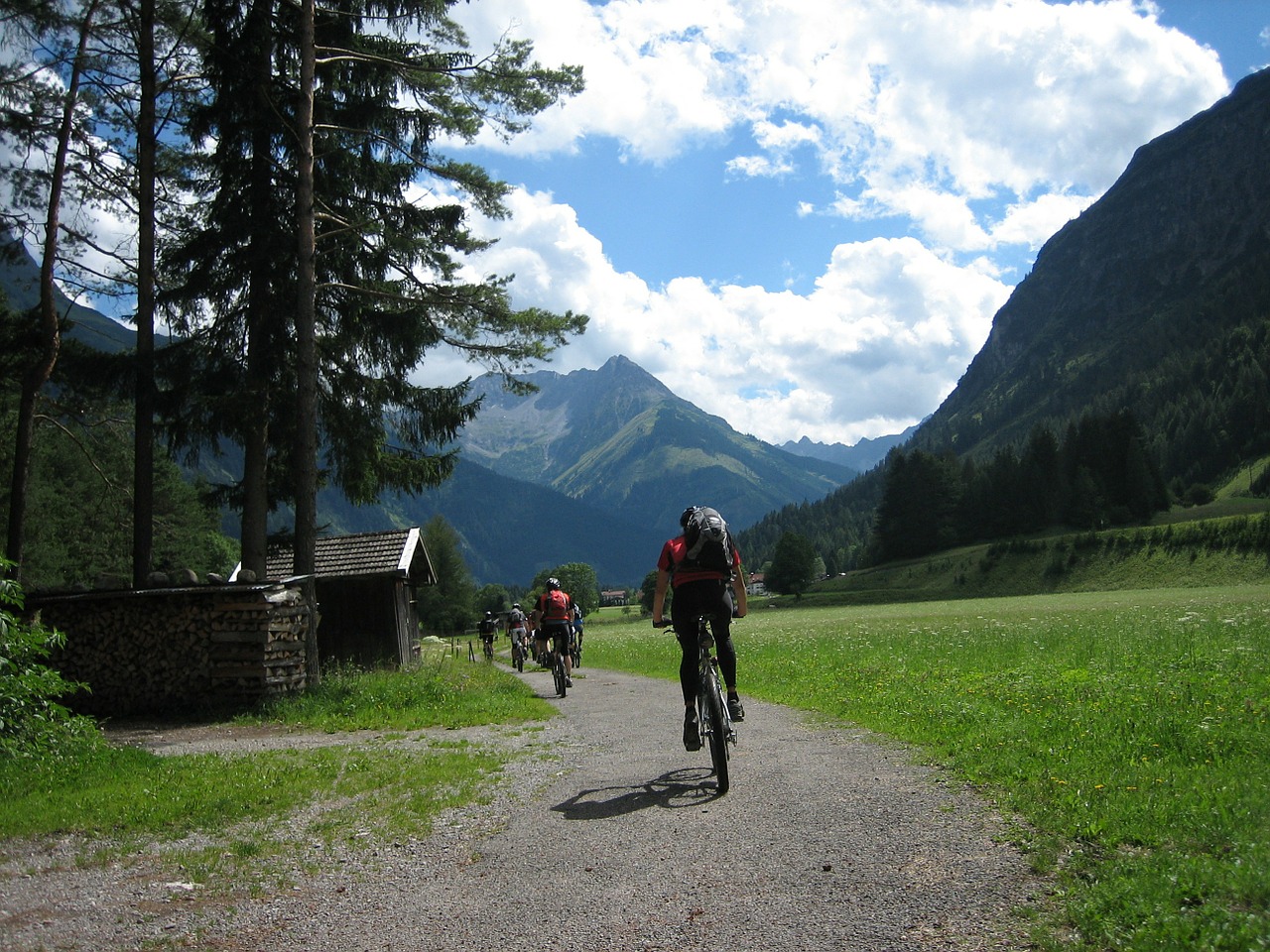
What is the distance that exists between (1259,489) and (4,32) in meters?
147

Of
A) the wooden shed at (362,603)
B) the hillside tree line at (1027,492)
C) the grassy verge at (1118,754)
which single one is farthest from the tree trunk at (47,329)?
the hillside tree line at (1027,492)

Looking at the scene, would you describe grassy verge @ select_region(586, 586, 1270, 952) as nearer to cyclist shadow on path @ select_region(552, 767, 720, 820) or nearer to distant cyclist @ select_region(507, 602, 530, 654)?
cyclist shadow on path @ select_region(552, 767, 720, 820)

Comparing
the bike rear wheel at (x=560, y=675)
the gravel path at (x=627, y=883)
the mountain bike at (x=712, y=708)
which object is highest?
the mountain bike at (x=712, y=708)

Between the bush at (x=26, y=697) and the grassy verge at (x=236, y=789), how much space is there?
190 millimetres

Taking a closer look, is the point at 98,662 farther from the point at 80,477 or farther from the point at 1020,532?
the point at 1020,532

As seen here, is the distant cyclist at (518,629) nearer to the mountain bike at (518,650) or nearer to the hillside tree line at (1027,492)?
the mountain bike at (518,650)

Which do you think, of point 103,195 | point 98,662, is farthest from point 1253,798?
point 103,195

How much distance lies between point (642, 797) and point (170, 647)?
10.7 m

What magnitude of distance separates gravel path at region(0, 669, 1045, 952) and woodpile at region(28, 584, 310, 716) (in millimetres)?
8392

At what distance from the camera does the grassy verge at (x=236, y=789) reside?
6730mm

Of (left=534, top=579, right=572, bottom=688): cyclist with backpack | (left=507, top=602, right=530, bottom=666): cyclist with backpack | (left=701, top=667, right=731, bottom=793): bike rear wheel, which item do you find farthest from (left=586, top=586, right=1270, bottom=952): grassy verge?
(left=507, top=602, right=530, bottom=666): cyclist with backpack

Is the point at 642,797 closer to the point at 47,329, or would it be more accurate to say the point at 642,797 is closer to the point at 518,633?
the point at 47,329

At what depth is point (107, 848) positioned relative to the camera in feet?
20.2

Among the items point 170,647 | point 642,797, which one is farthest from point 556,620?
point 642,797
